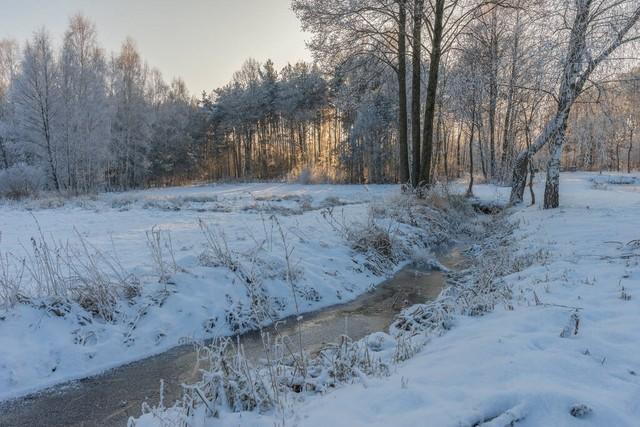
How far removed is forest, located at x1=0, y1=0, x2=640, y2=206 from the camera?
1020 centimetres

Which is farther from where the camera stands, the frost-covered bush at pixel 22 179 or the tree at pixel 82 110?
the tree at pixel 82 110

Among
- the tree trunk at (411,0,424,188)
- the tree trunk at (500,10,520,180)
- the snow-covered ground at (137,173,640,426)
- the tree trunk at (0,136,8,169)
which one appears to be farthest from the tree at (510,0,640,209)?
the tree trunk at (0,136,8,169)

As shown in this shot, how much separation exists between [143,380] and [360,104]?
41.4 feet

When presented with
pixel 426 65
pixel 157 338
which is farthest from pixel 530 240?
pixel 426 65

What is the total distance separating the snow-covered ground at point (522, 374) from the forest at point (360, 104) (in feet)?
23.1

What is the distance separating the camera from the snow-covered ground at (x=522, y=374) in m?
2.28

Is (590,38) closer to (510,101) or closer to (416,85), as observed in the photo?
(510,101)

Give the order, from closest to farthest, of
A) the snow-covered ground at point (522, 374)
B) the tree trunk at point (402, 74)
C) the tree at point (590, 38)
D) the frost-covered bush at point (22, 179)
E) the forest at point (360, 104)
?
Result: the snow-covered ground at point (522, 374) < the tree at point (590, 38) < the forest at point (360, 104) < the tree trunk at point (402, 74) < the frost-covered bush at point (22, 179)

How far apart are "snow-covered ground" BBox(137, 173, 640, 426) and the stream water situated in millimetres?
1006

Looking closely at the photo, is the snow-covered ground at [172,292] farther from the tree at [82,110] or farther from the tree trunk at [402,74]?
the tree at [82,110]

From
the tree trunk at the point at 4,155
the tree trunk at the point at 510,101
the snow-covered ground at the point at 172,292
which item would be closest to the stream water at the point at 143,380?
the snow-covered ground at the point at 172,292

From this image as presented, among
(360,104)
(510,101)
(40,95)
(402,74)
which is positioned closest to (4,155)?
(40,95)

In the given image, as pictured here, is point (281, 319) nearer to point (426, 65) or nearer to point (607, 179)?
point (426, 65)

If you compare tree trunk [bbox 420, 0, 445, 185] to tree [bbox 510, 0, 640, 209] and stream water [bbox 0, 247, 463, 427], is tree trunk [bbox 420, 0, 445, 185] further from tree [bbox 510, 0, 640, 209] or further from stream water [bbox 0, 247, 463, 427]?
stream water [bbox 0, 247, 463, 427]
